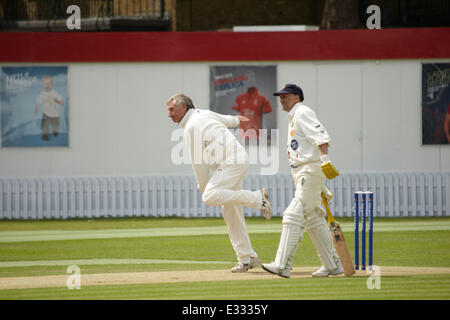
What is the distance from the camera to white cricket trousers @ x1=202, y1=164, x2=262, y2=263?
11.5m

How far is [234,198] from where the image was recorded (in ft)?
37.8

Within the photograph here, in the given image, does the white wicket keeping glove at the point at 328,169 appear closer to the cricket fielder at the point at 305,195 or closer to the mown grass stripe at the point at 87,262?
the cricket fielder at the point at 305,195

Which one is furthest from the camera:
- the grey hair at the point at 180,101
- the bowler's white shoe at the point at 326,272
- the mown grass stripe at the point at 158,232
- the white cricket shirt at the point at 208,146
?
the mown grass stripe at the point at 158,232

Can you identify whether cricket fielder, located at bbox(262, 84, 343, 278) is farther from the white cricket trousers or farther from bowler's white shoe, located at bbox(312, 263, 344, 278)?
the white cricket trousers

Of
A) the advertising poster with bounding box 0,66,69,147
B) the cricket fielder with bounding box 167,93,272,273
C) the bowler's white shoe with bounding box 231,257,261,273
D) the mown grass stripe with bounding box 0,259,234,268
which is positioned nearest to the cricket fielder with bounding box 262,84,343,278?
the cricket fielder with bounding box 167,93,272,273

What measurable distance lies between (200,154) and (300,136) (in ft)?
4.31

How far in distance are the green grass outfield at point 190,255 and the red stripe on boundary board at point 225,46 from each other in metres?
4.02

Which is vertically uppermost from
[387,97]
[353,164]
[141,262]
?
[387,97]

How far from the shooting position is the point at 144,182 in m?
22.6

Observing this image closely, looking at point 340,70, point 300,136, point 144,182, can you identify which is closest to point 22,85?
point 144,182

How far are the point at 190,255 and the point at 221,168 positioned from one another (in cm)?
342

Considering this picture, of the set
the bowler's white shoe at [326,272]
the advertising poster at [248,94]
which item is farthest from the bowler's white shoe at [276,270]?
the advertising poster at [248,94]

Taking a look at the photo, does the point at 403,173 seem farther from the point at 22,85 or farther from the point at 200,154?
the point at 200,154

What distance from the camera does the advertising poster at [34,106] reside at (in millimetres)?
23266
